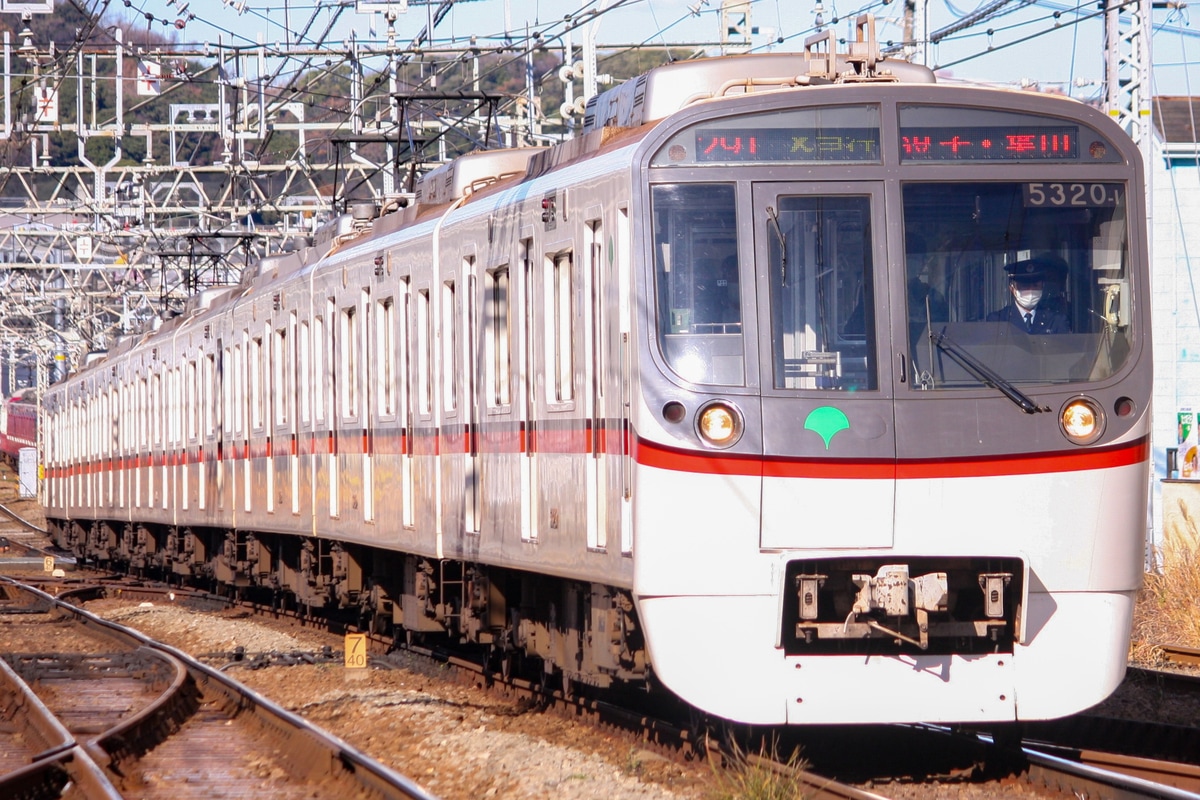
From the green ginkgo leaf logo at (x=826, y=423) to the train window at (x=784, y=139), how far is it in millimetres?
1120

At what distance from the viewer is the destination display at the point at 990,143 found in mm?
7559

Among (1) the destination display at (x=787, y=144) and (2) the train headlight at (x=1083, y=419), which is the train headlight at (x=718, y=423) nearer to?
(1) the destination display at (x=787, y=144)

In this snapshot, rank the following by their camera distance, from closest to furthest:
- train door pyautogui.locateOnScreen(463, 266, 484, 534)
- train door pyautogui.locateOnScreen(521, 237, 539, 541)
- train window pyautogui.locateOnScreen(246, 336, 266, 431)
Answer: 1. train door pyautogui.locateOnScreen(521, 237, 539, 541)
2. train door pyautogui.locateOnScreen(463, 266, 484, 534)
3. train window pyautogui.locateOnScreen(246, 336, 266, 431)

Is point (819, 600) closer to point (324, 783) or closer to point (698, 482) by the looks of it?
point (698, 482)

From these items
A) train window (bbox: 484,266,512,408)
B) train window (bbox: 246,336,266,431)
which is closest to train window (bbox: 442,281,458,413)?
train window (bbox: 484,266,512,408)

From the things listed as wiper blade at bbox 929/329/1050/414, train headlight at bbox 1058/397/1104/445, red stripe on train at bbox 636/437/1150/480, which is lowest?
red stripe on train at bbox 636/437/1150/480

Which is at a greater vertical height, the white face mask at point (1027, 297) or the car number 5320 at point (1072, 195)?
the car number 5320 at point (1072, 195)

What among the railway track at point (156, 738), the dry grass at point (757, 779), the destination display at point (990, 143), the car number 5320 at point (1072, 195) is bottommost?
the railway track at point (156, 738)

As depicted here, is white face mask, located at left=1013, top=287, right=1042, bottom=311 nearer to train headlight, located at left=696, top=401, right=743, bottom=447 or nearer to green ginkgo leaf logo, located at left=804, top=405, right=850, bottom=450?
green ginkgo leaf logo, located at left=804, top=405, right=850, bottom=450

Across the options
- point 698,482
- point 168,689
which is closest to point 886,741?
point 698,482

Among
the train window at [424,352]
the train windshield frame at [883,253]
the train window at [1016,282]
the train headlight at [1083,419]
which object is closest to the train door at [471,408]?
the train window at [424,352]

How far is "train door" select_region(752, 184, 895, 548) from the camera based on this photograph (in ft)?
23.7

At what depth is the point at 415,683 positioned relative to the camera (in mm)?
11664

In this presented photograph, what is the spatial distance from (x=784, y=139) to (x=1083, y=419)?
175 centimetres
